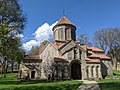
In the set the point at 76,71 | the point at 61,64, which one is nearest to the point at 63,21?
the point at 76,71

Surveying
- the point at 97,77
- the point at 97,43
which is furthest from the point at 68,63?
the point at 97,43

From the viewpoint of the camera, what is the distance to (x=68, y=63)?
35.3 m

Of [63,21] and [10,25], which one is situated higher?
[63,21]

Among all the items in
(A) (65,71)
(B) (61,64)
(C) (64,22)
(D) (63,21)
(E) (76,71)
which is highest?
(D) (63,21)

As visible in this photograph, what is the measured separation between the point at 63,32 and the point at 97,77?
544 inches

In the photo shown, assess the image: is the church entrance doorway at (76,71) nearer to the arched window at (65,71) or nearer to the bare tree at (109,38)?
the arched window at (65,71)

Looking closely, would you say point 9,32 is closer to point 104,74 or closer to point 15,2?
point 15,2

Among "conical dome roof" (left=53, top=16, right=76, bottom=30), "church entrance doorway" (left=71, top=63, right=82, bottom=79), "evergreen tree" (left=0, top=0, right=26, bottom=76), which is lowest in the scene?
"church entrance doorway" (left=71, top=63, right=82, bottom=79)

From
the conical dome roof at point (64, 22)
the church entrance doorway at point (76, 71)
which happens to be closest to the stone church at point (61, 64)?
the church entrance doorway at point (76, 71)

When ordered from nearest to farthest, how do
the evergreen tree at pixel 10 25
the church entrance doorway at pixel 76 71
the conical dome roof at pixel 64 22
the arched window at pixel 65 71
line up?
the evergreen tree at pixel 10 25 → the arched window at pixel 65 71 → the church entrance doorway at pixel 76 71 → the conical dome roof at pixel 64 22

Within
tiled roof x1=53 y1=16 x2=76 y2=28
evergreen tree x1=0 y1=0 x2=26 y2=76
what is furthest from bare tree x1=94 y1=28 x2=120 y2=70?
evergreen tree x1=0 y1=0 x2=26 y2=76

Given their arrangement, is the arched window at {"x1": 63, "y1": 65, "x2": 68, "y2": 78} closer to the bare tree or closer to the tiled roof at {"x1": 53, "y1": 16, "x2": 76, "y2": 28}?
the tiled roof at {"x1": 53, "y1": 16, "x2": 76, "y2": 28}

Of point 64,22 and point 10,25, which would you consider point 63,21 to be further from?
point 10,25

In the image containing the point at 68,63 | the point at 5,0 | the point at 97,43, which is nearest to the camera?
the point at 5,0
